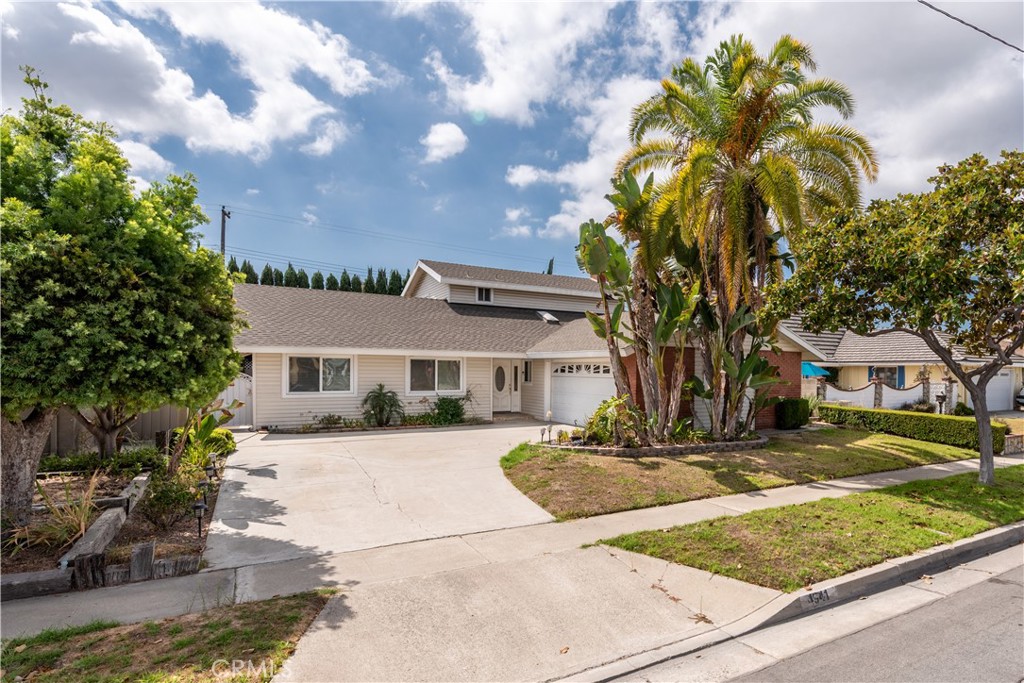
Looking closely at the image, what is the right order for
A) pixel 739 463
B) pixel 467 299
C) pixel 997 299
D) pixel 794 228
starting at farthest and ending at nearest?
pixel 467 299 → pixel 794 228 → pixel 739 463 → pixel 997 299

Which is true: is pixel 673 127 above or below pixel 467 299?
above

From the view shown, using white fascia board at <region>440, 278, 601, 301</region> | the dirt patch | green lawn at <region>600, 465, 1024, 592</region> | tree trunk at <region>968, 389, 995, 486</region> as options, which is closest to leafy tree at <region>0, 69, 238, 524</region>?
the dirt patch

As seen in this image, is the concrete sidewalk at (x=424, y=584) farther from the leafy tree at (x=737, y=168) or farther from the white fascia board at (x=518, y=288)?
the white fascia board at (x=518, y=288)

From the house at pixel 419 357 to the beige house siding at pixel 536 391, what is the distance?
0.13 feet

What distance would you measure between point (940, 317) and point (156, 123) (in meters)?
14.0

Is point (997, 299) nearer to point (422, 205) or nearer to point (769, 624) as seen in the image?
point (769, 624)

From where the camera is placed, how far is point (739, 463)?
10.8 m

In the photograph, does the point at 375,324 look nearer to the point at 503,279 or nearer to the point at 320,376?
the point at 320,376

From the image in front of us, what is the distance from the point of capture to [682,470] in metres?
10.0

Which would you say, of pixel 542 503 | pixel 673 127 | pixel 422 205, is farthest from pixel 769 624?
pixel 422 205

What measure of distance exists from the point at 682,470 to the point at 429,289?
17357 mm

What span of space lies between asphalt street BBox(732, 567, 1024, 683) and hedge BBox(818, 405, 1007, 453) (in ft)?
35.5

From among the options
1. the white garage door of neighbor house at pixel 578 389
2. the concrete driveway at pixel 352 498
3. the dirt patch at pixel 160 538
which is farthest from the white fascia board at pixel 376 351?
the dirt patch at pixel 160 538

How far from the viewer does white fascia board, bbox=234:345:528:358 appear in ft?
48.5
